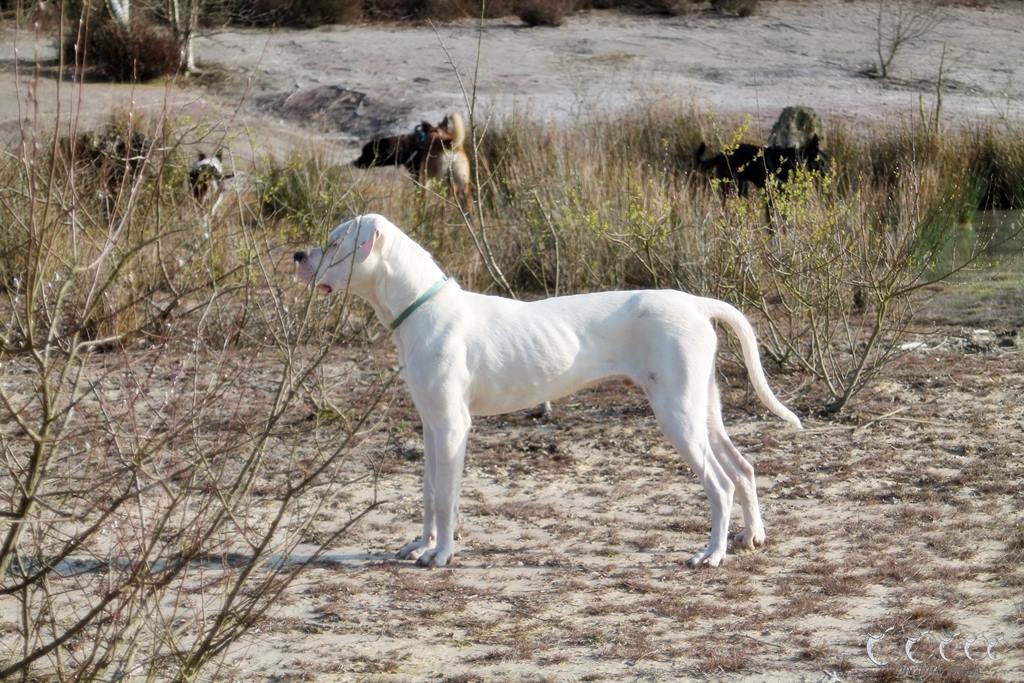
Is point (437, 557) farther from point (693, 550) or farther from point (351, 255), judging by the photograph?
point (351, 255)

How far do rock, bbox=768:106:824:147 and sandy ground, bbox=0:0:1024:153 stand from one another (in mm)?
1067

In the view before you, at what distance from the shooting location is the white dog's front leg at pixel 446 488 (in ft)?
21.4

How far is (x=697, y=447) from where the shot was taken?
6.52m

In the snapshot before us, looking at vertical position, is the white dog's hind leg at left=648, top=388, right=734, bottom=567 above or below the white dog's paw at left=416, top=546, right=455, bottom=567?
above

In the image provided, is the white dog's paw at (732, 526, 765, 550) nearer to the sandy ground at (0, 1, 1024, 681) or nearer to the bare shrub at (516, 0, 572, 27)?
the sandy ground at (0, 1, 1024, 681)

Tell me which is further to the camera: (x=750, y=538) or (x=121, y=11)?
(x=121, y=11)

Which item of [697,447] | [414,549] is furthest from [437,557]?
[697,447]

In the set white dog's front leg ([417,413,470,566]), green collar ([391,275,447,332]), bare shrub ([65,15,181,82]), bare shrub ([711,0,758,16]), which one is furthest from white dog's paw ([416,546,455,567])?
bare shrub ([711,0,758,16])

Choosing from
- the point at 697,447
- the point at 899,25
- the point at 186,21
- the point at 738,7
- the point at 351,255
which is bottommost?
the point at 697,447

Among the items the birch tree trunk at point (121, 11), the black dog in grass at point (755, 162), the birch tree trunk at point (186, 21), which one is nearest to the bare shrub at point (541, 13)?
the birch tree trunk at point (186, 21)

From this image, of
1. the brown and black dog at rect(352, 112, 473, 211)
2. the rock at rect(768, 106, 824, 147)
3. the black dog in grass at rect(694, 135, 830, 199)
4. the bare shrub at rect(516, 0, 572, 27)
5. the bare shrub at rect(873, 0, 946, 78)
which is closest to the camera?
the brown and black dog at rect(352, 112, 473, 211)

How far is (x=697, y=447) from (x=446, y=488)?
3.60ft

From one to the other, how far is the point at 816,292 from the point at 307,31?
24612mm

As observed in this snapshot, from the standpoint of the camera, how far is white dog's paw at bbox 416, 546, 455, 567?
6.51 m
